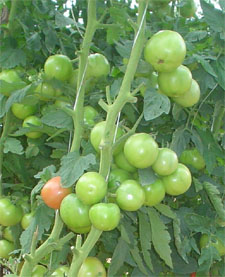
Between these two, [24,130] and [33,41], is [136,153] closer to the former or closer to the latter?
[24,130]

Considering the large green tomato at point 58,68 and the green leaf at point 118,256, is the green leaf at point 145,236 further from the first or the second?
the large green tomato at point 58,68

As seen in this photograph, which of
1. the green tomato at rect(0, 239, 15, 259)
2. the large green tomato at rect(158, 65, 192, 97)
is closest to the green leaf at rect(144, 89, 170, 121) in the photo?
the large green tomato at rect(158, 65, 192, 97)

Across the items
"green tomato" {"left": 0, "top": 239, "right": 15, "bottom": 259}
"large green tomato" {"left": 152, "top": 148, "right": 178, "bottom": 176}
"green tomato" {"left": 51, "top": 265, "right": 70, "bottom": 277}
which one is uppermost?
"large green tomato" {"left": 152, "top": 148, "right": 178, "bottom": 176}

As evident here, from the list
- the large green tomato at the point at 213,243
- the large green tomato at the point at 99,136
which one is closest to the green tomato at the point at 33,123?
the large green tomato at the point at 99,136

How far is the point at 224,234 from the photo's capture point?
939mm

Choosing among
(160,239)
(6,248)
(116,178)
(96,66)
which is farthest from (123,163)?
(6,248)

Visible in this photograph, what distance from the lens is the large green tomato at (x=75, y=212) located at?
26.9 inches

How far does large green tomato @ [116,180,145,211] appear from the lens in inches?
25.7

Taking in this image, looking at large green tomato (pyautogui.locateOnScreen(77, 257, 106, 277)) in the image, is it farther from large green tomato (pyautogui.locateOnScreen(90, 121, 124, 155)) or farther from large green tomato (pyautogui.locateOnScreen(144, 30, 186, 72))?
large green tomato (pyautogui.locateOnScreen(144, 30, 186, 72))

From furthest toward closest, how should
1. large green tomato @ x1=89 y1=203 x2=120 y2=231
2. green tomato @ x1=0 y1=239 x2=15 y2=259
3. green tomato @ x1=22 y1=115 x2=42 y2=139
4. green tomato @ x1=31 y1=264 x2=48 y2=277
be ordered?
green tomato @ x1=0 y1=239 x2=15 y2=259
green tomato @ x1=22 y1=115 x2=42 y2=139
green tomato @ x1=31 y1=264 x2=48 y2=277
large green tomato @ x1=89 y1=203 x2=120 y2=231

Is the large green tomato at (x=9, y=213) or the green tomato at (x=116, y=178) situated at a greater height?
the green tomato at (x=116, y=178)

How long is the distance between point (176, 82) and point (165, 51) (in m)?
0.07

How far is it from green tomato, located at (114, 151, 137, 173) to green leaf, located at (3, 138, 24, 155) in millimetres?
294

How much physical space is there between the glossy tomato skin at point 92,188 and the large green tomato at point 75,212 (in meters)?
0.03
